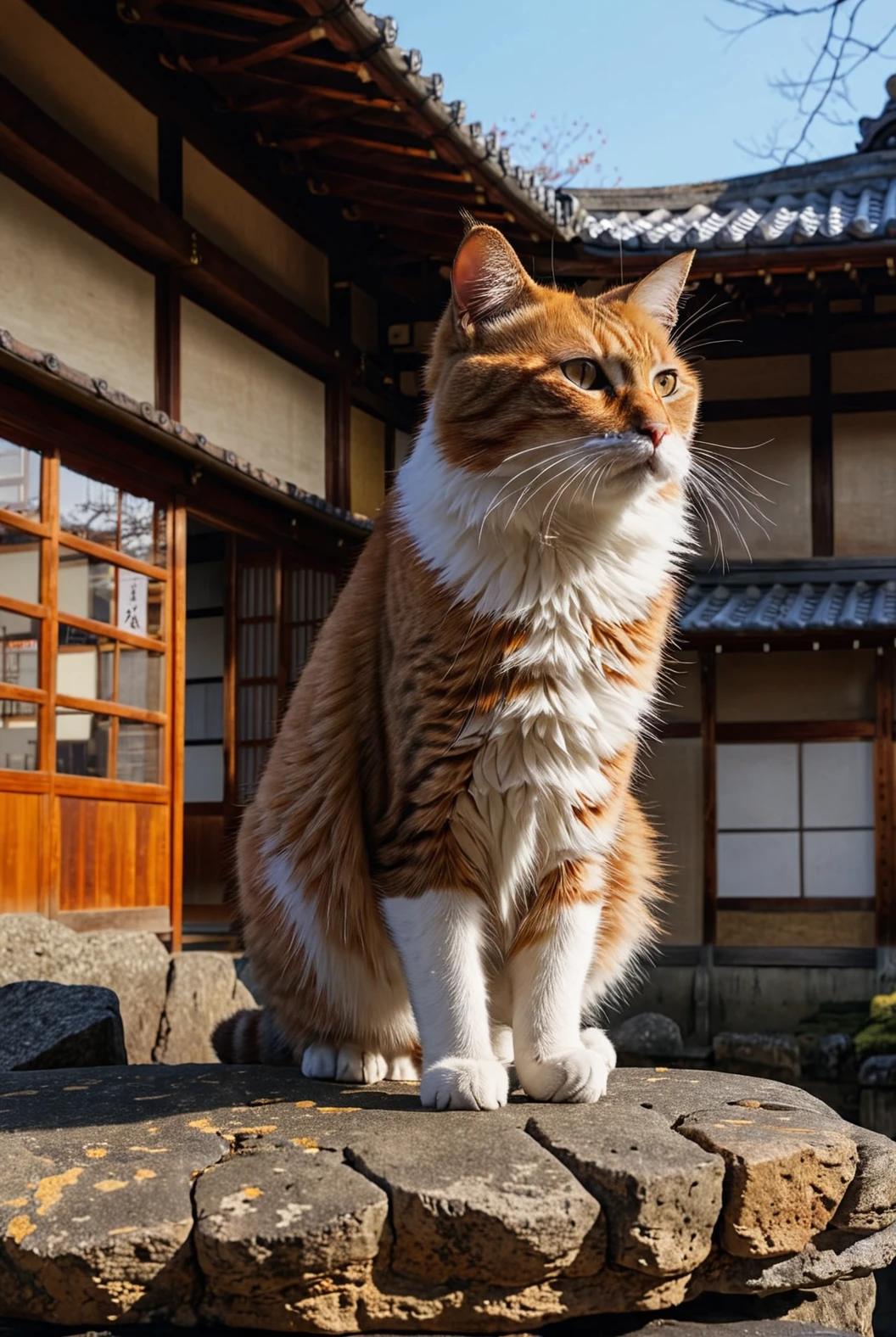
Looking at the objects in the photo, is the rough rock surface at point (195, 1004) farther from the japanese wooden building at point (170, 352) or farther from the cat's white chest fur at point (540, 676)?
the cat's white chest fur at point (540, 676)

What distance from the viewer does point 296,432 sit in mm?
9695

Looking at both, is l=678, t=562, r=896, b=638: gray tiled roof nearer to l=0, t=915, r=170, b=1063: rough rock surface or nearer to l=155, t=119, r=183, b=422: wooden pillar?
l=155, t=119, r=183, b=422: wooden pillar

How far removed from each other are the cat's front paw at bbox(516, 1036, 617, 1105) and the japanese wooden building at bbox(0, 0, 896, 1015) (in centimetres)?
416

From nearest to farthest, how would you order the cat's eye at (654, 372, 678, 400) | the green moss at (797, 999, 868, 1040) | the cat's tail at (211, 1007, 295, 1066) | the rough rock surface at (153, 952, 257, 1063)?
the cat's eye at (654, 372, 678, 400) → the cat's tail at (211, 1007, 295, 1066) → the rough rock surface at (153, 952, 257, 1063) → the green moss at (797, 999, 868, 1040)

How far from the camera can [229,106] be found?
8023mm

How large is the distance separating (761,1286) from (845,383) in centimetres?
942

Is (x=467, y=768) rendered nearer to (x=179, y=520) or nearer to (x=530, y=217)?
(x=179, y=520)

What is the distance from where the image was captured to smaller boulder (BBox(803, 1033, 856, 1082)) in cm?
995

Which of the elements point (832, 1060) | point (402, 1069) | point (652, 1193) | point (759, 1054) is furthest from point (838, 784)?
point (652, 1193)

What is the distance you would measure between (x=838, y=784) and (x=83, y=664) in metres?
6.57

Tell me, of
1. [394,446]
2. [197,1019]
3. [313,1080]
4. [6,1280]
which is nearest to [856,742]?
[394,446]

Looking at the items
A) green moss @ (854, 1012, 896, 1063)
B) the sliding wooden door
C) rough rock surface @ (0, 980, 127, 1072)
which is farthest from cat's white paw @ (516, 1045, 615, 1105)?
green moss @ (854, 1012, 896, 1063)

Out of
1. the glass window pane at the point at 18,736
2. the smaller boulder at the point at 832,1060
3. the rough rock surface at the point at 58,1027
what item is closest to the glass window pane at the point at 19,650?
the glass window pane at the point at 18,736

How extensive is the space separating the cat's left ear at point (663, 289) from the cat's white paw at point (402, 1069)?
7.01 ft
